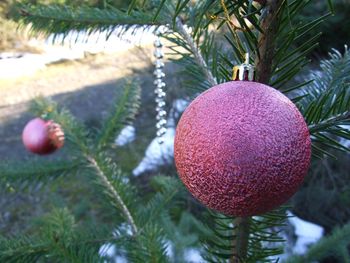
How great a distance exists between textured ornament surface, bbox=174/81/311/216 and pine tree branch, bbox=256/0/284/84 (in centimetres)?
7

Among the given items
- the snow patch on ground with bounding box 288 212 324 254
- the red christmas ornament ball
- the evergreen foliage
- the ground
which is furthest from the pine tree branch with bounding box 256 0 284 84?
the ground

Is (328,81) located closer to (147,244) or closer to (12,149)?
(147,244)

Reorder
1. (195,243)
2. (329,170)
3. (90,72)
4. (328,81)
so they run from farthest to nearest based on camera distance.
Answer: (90,72) < (329,170) < (195,243) < (328,81)

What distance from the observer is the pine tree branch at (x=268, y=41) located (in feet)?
1.22

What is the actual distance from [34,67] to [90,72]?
26.9 inches

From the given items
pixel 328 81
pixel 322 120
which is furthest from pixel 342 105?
pixel 328 81

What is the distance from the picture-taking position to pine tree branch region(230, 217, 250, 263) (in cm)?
52

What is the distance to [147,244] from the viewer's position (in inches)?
26.0

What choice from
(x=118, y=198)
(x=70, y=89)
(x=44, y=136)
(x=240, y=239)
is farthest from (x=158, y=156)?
(x=240, y=239)

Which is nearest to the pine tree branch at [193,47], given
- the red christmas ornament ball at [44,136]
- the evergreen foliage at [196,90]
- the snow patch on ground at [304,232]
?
the evergreen foliage at [196,90]

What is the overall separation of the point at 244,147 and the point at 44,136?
0.92 metres

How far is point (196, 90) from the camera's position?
2.18 feet

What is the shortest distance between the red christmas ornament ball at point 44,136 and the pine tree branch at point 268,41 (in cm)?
82

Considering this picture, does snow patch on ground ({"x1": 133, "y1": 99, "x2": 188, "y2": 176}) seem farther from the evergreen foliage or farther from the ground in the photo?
the evergreen foliage
